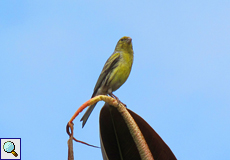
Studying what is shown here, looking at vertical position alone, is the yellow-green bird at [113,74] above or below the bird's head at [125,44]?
below

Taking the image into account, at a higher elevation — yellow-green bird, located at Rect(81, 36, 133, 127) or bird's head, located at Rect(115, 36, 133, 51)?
bird's head, located at Rect(115, 36, 133, 51)

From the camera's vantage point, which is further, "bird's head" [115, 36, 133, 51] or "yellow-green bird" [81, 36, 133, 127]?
"bird's head" [115, 36, 133, 51]

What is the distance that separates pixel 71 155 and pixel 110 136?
0.52 m

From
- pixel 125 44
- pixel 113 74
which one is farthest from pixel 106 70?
pixel 125 44

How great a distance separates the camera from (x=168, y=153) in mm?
1934

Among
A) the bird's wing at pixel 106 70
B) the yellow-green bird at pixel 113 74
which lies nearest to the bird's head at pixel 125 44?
the yellow-green bird at pixel 113 74

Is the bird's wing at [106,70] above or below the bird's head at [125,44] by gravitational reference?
below

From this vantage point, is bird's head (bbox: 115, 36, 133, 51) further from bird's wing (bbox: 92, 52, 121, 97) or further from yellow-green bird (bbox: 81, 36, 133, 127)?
bird's wing (bbox: 92, 52, 121, 97)

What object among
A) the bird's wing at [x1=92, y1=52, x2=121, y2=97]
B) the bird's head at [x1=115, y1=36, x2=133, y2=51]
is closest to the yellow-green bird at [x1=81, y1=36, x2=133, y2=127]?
the bird's wing at [x1=92, y1=52, x2=121, y2=97]

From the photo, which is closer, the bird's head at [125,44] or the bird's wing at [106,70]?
the bird's wing at [106,70]

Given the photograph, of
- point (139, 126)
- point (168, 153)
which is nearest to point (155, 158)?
point (168, 153)

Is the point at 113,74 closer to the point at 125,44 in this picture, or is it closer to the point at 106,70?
the point at 106,70

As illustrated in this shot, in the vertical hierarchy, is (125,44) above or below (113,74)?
above

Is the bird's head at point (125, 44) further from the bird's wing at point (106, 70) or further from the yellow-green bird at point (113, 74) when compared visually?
the bird's wing at point (106, 70)
